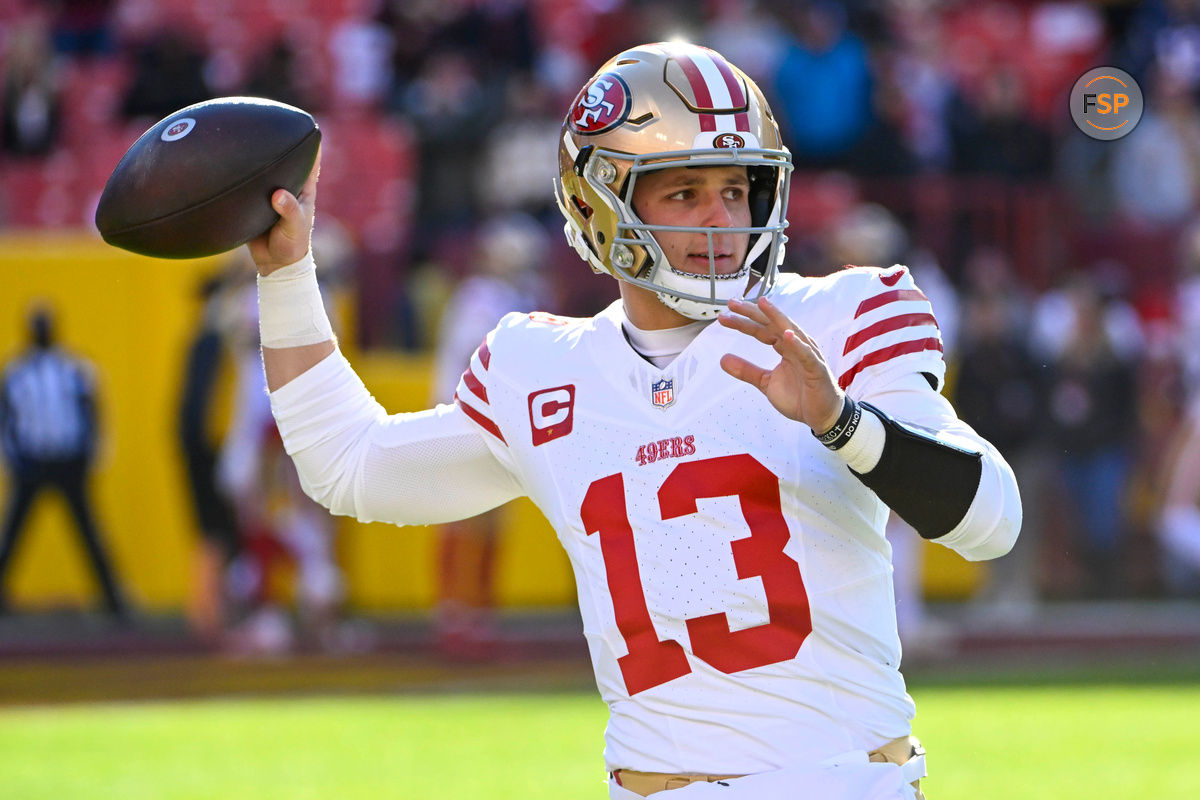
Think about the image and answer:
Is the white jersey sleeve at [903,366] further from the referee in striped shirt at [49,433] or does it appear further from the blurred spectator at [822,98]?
the blurred spectator at [822,98]

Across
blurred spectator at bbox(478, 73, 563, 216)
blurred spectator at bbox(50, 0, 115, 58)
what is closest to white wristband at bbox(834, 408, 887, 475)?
blurred spectator at bbox(478, 73, 563, 216)

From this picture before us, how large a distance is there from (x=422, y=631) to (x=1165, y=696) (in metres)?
3.91

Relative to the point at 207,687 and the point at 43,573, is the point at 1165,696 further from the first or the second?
the point at 43,573

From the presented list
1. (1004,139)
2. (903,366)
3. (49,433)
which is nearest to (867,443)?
(903,366)

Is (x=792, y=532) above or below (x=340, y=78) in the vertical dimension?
below

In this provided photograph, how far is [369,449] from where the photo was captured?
118 inches

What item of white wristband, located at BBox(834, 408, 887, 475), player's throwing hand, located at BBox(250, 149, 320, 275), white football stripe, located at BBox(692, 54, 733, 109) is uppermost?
white football stripe, located at BBox(692, 54, 733, 109)

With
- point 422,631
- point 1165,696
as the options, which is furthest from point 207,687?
point 1165,696

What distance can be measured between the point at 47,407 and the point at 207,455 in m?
0.98

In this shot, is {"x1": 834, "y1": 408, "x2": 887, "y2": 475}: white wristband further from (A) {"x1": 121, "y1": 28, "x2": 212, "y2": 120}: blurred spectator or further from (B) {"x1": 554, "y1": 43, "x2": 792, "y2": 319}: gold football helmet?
(A) {"x1": 121, "y1": 28, "x2": 212, "y2": 120}: blurred spectator

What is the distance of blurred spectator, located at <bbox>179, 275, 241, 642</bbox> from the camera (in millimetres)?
8445

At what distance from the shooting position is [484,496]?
309 cm

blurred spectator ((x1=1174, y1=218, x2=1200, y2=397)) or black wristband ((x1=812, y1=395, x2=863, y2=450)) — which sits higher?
black wristband ((x1=812, y1=395, x2=863, y2=450))

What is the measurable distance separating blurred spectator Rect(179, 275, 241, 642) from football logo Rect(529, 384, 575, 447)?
577 cm
